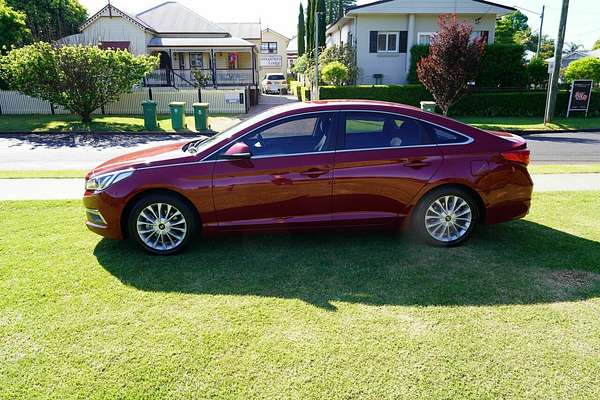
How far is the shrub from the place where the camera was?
2409 cm

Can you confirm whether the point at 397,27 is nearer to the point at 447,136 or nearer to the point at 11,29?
the point at 11,29

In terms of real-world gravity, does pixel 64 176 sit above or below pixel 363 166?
below

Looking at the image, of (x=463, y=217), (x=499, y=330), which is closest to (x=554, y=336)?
(x=499, y=330)

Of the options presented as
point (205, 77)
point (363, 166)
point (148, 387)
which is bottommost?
point (148, 387)

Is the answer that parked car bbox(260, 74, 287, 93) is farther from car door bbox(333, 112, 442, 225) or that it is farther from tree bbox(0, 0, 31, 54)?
car door bbox(333, 112, 442, 225)

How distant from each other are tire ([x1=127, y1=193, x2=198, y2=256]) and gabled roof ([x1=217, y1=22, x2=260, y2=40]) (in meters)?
39.4

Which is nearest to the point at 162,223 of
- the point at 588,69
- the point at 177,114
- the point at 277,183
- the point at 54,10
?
the point at 277,183

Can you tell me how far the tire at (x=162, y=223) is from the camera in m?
4.52

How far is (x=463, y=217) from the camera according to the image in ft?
15.8

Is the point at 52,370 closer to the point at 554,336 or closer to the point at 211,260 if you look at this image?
the point at 211,260

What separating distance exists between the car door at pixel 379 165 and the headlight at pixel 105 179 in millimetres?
2164

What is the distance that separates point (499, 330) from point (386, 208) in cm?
177

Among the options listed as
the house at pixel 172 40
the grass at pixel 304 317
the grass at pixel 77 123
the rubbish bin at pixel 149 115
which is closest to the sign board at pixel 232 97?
the grass at pixel 77 123

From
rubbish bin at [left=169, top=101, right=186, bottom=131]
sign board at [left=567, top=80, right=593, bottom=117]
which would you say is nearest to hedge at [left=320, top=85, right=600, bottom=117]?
sign board at [left=567, top=80, right=593, bottom=117]
